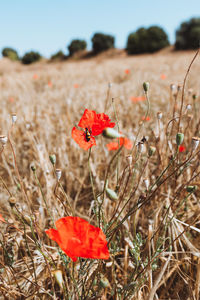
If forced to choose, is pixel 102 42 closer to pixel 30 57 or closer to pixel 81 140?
pixel 30 57

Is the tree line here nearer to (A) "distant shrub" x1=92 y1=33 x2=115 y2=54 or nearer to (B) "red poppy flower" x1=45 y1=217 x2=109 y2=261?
(A) "distant shrub" x1=92 y1=33 x2=115 y2=54

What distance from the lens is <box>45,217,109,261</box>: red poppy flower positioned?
0.53m

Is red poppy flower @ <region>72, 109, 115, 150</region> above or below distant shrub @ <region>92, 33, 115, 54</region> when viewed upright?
below

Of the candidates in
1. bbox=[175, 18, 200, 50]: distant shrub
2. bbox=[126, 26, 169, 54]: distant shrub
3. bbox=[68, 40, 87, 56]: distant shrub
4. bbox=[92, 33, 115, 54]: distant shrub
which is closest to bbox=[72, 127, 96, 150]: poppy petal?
bbox=[175, 18, 200, 50]: distant shrub

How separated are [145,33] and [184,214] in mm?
22032

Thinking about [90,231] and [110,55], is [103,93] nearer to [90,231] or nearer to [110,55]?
[90,231]

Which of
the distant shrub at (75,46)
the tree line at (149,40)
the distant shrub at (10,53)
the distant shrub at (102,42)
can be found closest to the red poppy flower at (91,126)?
the tree line at (149,40)

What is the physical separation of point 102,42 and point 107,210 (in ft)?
79.0

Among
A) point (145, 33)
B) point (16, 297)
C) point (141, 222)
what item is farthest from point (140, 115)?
point (145, 33)

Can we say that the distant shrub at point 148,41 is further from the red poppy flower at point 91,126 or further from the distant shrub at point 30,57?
the red poppy flower at point 91,126

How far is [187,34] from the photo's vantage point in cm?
1909

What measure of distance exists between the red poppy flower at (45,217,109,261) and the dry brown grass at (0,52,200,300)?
0.21 feet

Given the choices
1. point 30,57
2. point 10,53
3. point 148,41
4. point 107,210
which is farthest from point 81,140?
point 10,53

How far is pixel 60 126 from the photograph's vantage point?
6.73 feet
